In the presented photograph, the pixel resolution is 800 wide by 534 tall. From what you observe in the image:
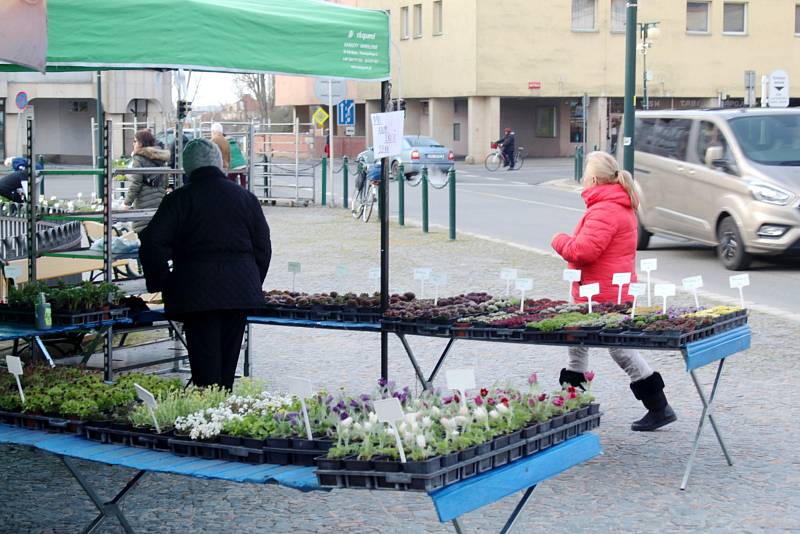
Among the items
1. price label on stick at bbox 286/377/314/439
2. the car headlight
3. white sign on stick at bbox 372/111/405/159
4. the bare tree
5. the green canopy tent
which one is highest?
the bare tree

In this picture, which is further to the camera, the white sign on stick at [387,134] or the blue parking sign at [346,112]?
the blue parking sign at [346,112]

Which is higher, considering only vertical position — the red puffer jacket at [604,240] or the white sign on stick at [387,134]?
the white sign on stick at [387,134]

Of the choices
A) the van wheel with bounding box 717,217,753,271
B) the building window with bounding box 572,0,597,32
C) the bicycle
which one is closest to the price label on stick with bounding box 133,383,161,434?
the van wheel with bounding box 717,217,753,271

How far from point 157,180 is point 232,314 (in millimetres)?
5303

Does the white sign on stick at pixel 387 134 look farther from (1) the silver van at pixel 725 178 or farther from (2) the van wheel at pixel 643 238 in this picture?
(2) the van wheel at pixel 643 238

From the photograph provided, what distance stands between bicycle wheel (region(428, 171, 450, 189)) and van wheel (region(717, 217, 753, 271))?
1882 cm

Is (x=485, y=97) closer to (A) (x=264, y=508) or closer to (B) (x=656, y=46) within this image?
(B) (x=656, y=46)

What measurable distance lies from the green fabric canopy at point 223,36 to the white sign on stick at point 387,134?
0.39 meters

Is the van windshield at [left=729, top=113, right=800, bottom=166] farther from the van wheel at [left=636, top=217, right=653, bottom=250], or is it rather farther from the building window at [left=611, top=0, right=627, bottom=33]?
the building window at [left=611, top=0, right=627, bottom=33]

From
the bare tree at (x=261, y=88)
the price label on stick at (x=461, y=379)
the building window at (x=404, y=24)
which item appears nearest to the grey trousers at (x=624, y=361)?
the price label on stick at (x=461, y=379)

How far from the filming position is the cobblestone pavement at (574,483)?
19.2ft

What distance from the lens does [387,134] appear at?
23.9ft

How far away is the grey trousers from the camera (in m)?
7.22

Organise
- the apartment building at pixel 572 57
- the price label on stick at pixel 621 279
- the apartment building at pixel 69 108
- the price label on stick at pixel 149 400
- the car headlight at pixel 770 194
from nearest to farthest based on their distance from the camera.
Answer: the price label on stick at pixel 149 400 → the price label on stick at pixel 621 279 → the car headlight at pixel 770 194 → the apartment building at pixel 572 57 → the apartment building at pixel 69 108
